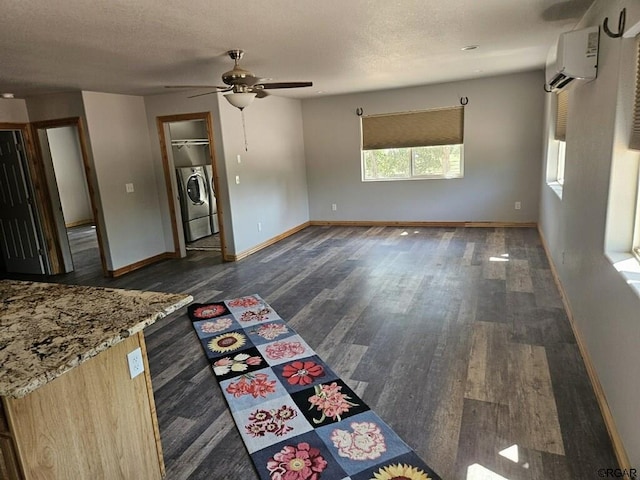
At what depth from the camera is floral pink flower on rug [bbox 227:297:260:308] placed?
408cm

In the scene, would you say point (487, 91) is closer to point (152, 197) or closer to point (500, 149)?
point (500, 149)

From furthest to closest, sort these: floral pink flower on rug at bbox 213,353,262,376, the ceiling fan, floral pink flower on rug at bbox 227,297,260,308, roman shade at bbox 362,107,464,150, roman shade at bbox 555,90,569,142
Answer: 1. roman shade at bbox 362,107,464,150
2. roman shade at bbox 555,90,569,142
3. floral pink flower on rug at bbox 227,297,260,308
4. the ceiling fan
5. floral pink flower on rug at bbox 213,353,262,376

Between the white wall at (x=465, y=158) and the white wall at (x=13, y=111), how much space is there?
14.3 ft

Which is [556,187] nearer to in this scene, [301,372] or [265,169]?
[301,372]

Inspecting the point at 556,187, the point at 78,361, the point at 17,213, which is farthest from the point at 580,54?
the point at 17,213

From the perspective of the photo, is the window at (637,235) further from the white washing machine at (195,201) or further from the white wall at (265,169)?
the white washing machine at (195,201)

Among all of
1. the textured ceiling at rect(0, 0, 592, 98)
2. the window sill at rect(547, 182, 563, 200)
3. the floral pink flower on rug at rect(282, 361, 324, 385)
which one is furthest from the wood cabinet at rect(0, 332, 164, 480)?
the window sill at rect(547, 182, 563, 200)

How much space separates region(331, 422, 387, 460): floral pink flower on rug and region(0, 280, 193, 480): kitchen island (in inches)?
33.4

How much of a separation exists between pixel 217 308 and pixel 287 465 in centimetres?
228

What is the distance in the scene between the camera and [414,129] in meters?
7.08

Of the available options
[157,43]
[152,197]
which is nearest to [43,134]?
[152,197]

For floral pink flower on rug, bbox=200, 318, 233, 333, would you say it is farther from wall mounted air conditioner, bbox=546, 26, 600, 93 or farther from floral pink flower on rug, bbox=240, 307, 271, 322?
wall mounted air conditioner, bbox=546, 26, 600, 93

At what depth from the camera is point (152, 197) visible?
6.06 meters

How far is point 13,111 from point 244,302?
4000 mm
